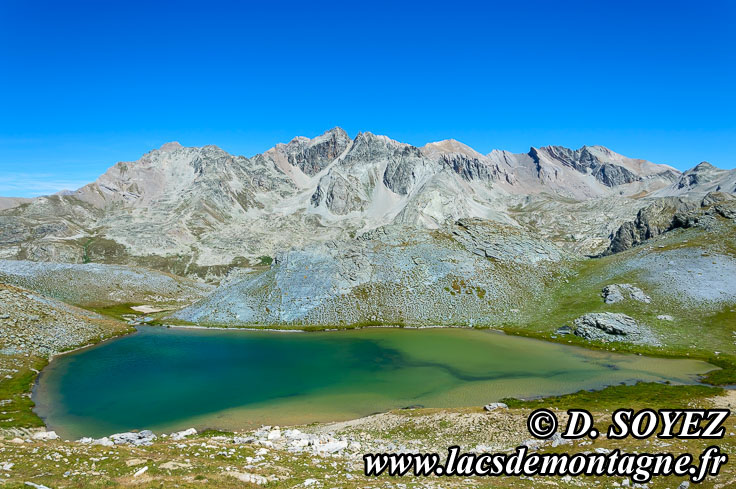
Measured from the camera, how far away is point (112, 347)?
261 ft

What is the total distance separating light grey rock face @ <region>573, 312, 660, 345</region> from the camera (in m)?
72.9

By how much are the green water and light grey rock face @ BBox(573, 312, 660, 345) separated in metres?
7.40

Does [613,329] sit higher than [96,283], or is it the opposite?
[96,283]

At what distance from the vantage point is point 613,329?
74812 mm

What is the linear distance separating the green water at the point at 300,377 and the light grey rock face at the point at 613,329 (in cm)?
740

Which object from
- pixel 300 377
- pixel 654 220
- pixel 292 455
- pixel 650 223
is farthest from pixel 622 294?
pixel 654 220

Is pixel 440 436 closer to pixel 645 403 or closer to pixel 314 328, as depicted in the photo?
pixel 645 403

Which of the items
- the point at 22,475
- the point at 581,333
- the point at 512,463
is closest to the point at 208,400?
the point at 22,475

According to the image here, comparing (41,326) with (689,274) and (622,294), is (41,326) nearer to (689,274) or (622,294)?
(622,294)

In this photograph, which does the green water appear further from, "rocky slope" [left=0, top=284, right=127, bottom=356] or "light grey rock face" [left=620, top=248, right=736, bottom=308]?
"light grey rock face" [left=620, top=248, right=736, bottom=308]

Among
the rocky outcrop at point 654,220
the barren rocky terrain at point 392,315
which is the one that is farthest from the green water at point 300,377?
the rocky outcrop at point 654,220

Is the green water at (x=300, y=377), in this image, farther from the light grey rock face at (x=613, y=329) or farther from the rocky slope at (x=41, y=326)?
the light grey rock face at (x=613, y=329)

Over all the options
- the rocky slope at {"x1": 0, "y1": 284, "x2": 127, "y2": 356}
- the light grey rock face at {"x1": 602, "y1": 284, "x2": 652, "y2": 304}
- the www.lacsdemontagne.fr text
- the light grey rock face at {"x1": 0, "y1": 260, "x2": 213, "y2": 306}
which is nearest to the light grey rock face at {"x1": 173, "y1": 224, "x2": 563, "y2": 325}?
the light grey rock face at {"x1": 602, "y1": 284, "x2": 652, "y2": 304}

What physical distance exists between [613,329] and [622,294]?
17531 millimetres
